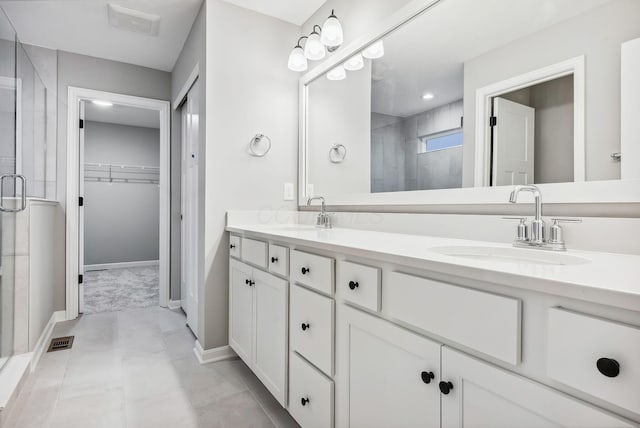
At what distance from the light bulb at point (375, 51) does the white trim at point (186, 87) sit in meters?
1.18

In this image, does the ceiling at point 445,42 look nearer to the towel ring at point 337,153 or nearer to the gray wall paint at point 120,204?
the towel ring at point 337,153

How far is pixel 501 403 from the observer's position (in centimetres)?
68

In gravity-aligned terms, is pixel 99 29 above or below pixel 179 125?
above

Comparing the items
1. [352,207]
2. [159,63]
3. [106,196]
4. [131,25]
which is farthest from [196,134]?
[106,196]

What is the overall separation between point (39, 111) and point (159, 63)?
1.05m

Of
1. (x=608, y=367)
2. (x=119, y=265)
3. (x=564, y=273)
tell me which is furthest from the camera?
(x=119, y=265)

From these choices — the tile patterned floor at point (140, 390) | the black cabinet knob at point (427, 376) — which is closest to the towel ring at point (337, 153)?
the tile patterned floor at point (140, 390)

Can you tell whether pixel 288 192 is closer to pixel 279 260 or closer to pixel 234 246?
pixel 234 246

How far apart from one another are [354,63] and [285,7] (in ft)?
2.25

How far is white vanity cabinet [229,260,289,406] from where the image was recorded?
1488 mm

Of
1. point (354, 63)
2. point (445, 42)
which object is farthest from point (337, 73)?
point (445, 42)

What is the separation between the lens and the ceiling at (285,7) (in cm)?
221

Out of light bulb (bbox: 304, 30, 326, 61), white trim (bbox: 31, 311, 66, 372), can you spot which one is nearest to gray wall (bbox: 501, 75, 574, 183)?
light bulb (bbox: 304, 30, 326, 61)

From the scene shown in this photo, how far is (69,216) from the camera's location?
293 cm
